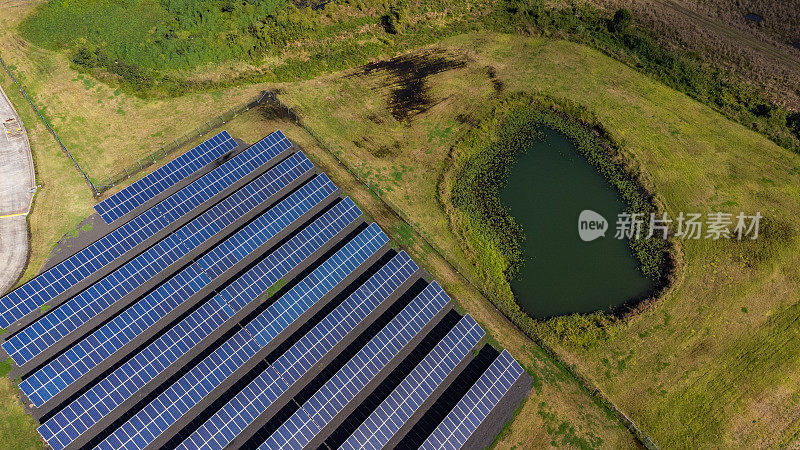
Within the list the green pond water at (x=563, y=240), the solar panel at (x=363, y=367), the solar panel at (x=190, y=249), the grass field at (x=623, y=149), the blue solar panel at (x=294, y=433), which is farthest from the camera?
the green pond water at (x=563, y=240)

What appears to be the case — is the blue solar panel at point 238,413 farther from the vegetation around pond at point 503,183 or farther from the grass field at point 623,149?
the vegetation around pond at point 503,183

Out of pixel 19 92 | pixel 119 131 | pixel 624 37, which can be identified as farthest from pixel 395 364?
pixel 624 37

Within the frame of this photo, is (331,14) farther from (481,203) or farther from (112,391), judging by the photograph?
(112,391)

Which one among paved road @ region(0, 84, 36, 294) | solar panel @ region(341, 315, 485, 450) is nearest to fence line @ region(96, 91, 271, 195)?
paved road @ region(0, 84, 36, 294)

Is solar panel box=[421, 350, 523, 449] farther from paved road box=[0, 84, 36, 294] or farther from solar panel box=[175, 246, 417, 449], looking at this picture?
paved road box=[0, 84, 36, 294]

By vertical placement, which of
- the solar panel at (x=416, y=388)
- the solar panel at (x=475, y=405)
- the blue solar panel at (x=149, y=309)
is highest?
the blue solar panel at (x=149, y=309)

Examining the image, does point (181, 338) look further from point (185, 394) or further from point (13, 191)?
point (13, 191)

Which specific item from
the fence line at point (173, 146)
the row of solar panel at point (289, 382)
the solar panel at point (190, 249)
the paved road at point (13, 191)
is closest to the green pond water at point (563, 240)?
the row of solar panel at point (289, 382)
